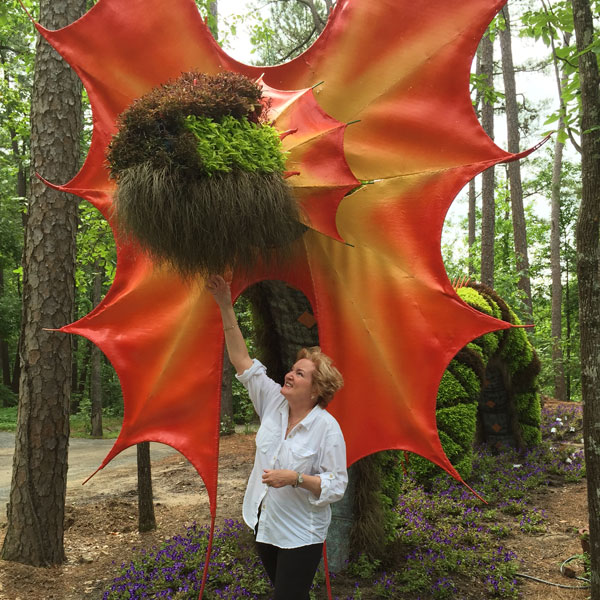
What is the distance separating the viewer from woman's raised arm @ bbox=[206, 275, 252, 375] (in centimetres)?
272

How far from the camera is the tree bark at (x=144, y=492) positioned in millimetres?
5727

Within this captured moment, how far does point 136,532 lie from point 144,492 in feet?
1.48

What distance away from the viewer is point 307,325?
3.73 m

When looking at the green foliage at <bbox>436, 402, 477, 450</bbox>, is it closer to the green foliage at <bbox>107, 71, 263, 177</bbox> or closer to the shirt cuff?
the shirt cuff

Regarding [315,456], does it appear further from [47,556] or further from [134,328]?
[47,556]

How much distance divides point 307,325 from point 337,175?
57.2 inches

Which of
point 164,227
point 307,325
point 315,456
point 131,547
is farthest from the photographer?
point 131,547

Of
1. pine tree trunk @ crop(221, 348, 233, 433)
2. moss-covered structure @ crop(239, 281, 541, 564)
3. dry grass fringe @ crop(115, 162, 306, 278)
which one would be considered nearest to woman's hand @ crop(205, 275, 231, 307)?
dry grass fringe @ crop(115, 162, 306, 278)

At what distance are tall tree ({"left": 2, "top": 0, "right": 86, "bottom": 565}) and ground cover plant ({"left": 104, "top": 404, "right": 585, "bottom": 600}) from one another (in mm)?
812

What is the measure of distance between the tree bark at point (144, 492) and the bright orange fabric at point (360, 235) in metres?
3.04

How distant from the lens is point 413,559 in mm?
4582

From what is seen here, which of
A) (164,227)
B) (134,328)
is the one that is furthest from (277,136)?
(134,328)

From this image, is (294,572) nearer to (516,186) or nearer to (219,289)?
(219,289)

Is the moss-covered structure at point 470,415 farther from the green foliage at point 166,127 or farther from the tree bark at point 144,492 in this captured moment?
the green foliage at point 166,127
